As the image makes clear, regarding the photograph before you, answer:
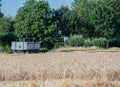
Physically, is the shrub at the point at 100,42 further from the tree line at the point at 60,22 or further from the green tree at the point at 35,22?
the green tree at the point at 35,22

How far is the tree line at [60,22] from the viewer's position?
7038cm

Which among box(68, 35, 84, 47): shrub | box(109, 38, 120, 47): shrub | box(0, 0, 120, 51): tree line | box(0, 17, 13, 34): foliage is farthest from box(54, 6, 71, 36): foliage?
box(0, 17, 13, 34): foliage

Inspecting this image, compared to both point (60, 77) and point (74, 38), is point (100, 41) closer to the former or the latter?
point (74, 38)

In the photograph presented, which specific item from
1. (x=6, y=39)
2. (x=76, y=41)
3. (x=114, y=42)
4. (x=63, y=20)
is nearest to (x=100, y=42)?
(x=76, y=41)

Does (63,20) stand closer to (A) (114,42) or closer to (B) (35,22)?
(B) (35,22)

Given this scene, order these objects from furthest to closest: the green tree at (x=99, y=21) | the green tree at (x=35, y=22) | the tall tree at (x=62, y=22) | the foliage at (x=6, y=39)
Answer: the green tree at (x=99, y=21) → the tall tree at (x=62, y=22) → the green tree at (x=35, y=22) → the foliage at (x=6, y=39)

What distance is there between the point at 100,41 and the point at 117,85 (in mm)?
56684

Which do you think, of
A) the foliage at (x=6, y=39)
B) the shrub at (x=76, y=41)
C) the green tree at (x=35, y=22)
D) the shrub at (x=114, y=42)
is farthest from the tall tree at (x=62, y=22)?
the foliage at (x=6, y=39)

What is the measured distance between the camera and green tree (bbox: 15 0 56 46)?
69500mm

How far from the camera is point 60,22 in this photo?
7912 cm

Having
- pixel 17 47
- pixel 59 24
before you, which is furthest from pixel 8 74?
pixel 59 24

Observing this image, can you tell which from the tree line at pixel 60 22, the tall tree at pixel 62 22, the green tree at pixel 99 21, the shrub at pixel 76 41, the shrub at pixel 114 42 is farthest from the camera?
the green tree at pixel 99 21

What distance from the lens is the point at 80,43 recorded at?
241 ft

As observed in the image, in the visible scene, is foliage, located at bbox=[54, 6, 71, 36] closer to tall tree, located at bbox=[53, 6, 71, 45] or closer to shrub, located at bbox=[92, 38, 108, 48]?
tall tree, located at bbox=[53, 6, 71, 45]
